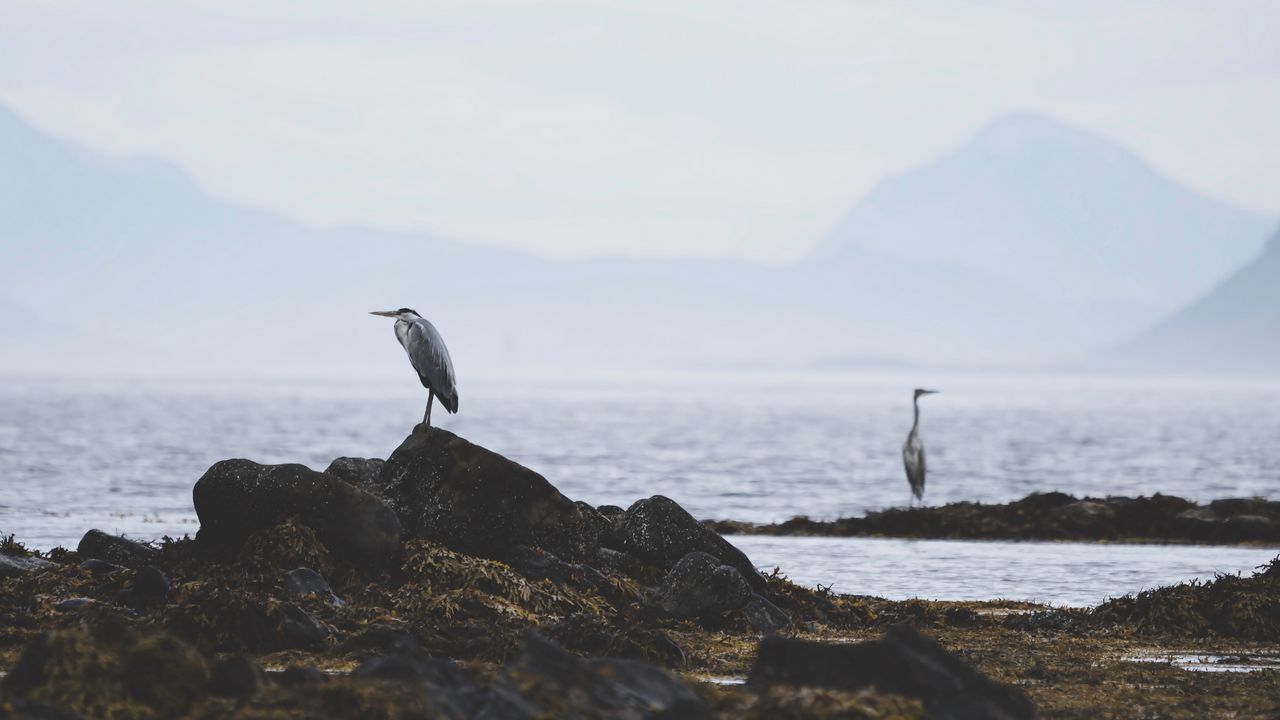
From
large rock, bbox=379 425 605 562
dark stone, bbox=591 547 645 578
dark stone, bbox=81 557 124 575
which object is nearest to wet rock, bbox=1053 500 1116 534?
dark stone, bbox=591 547 645 578

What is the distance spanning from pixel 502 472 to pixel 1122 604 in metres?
4.89

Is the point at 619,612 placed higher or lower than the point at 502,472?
lower

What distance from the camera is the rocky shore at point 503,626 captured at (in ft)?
21.5

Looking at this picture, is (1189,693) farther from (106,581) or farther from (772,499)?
(772,499)

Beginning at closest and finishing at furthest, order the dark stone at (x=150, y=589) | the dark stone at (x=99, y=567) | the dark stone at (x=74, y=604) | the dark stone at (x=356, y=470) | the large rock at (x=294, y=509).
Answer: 1. the dark stone at (x=74, y=604)
2. the dark stone at (x=150, y=589)
3. the large rock at (x=294, y=509)
4. the dark stone at (x=99, y=567)
5. the dark stone at (x=356, y=470)

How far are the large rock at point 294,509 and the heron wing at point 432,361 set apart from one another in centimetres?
470

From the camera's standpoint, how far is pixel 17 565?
1231 centimetres

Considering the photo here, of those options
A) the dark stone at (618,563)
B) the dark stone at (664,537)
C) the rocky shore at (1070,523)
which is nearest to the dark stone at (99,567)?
the dark stone at (618,563)

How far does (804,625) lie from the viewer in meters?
11.4

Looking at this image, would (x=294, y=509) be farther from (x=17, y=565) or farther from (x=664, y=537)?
(x=664, y=537)

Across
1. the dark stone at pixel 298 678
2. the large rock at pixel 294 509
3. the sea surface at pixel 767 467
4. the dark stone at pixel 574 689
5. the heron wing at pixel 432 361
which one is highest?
the heron wing at pixel 432 361

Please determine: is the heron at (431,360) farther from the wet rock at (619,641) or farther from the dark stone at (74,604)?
the wet rock at (619,641)

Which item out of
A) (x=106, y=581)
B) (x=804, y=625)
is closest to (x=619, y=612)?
(x=804, y=625)

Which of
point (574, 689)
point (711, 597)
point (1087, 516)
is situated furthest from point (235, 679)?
point (1087, 516)
